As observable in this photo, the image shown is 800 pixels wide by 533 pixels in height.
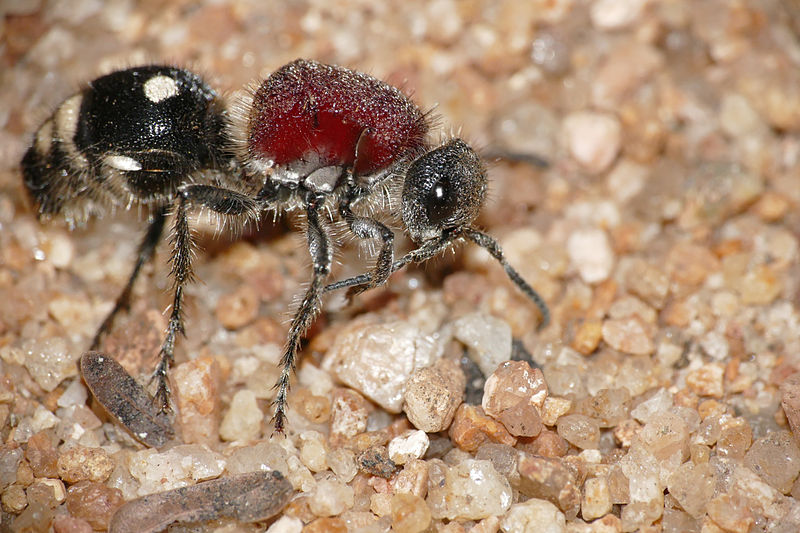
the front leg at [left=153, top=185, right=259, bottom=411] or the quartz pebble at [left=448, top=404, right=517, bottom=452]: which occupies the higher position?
the front leg at [left=153, top=185, right=259, bottom=411]

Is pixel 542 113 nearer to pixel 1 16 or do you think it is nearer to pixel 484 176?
pixel 484 176

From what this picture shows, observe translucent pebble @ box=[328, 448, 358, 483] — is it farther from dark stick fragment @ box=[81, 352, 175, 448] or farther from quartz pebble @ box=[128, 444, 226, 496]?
dark stick fragment @ box=[81, 352, 175, 448]

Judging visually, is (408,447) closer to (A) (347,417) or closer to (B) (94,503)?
(A) (347,417)

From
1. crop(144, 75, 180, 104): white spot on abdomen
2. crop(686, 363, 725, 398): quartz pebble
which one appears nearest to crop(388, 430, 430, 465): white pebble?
crop(686, 363, 725, 398): quartz pebble

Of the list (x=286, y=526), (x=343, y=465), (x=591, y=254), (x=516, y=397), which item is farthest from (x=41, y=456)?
(x=591, y=254)

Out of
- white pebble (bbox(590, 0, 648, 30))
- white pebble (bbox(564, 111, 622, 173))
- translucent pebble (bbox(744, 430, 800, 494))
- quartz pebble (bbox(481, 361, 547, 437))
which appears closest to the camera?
translucent pebble (bbox(744, 430, 800, 494))

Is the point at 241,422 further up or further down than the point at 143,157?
further down

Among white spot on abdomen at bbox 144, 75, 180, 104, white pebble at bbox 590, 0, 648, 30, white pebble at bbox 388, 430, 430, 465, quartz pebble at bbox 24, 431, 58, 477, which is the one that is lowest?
white pebble at bbox 388, 430, 430, 465
